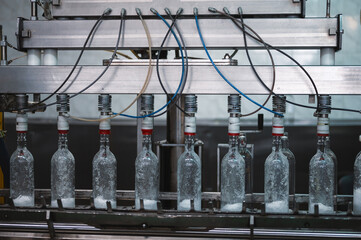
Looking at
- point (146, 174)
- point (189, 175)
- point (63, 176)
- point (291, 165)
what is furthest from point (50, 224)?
point (291, 165)

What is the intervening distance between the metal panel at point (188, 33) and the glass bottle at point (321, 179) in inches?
11.8

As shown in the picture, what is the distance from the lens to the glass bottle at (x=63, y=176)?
4.03 ft

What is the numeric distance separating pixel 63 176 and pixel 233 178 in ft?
1.70

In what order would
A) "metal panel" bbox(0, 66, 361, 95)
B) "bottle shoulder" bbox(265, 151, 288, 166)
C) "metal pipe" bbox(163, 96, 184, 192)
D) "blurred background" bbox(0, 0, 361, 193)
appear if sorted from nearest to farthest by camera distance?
"metal panel" bbox(0, 66, 361, 95)
"bottle shoulder" bbox(265, 151, 288, 166)
"metal pipe" bbox(163, 96, 184, 192)
"blurred background" bbox(0, 0, 361, 193)

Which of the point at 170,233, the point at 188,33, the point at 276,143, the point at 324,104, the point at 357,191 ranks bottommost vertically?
the point at 170,233

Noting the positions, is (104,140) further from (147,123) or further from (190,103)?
(190,103)

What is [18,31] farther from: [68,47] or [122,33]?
[122,33]

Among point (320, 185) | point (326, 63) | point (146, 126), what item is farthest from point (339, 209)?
point (146, 126)

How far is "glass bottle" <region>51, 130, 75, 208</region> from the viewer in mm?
1229

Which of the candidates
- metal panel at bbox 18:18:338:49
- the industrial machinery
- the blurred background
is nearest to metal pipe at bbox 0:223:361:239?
the industrial machinery

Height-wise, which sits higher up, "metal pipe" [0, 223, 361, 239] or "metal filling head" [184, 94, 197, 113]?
"metal filling head" [184, 94, 197, 113]

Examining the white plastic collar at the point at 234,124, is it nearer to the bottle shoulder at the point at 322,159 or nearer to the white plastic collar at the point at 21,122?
the bottle shoulder at the point at 322,159

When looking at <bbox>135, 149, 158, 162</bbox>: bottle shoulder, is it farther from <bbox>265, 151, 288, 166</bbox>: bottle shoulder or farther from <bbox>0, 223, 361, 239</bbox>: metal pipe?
<bbox>265, 151, 288, 166</bbox>: bottle shoulder

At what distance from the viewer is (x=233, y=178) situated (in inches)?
48.1
